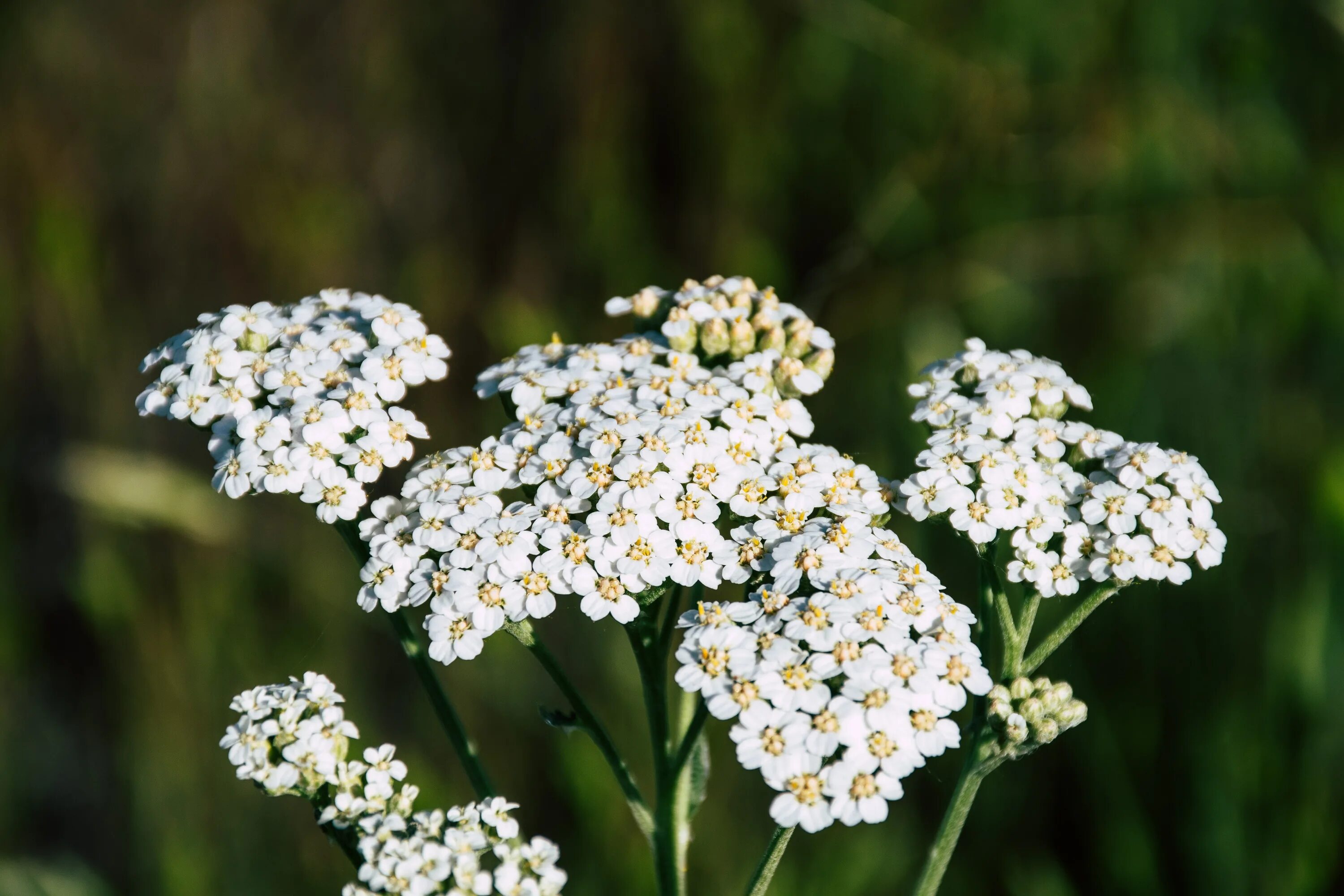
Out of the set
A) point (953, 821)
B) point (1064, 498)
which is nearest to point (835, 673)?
point (953, 821)

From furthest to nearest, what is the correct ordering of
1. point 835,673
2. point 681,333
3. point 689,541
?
point 681,333
point 689,541
point 835,673

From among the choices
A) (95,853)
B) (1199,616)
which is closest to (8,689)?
(95,853)

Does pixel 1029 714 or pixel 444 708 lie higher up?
pixel 444 708

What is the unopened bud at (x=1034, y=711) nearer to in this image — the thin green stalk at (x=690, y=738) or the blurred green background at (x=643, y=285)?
the thin green stalk at (x=690, y=738)

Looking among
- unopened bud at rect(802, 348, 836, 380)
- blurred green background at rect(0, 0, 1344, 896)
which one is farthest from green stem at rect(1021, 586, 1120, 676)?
blurred green background at rect(0, 0, 1344, 896)

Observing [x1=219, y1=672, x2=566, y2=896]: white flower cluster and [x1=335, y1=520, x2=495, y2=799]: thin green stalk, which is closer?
[x1=219, y1=672, x2=566, y2=896]: white flower cluster

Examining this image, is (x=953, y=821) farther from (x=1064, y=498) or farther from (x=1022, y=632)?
→ (x=1064, y=498)

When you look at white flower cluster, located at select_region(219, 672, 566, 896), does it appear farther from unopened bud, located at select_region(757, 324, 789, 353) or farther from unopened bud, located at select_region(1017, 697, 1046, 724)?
unopened bud, located at select_region(757, 324, 789, 353)
